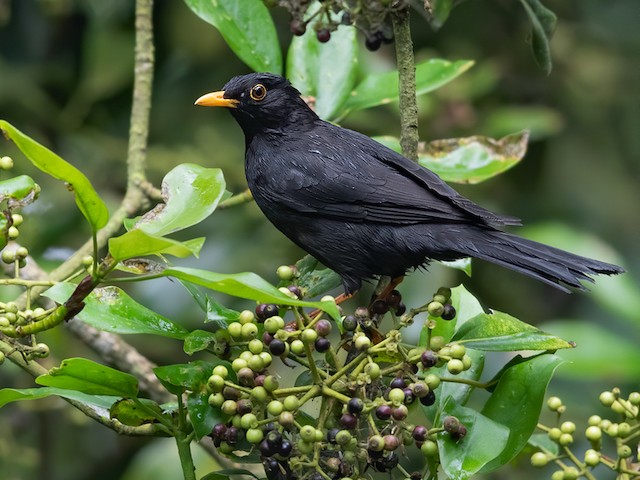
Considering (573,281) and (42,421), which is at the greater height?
(573,281)

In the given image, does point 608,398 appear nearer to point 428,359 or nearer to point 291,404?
point 428,359

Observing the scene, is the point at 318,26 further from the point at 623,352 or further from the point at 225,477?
the point at 623,352

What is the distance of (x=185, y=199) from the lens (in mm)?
2486

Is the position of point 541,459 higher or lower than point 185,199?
lower

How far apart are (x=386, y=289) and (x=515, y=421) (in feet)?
4.00

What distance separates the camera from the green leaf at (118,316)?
8.53 ft

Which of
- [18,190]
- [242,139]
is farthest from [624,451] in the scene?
[242,139]

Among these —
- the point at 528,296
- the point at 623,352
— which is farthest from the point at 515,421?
the point at 528,296

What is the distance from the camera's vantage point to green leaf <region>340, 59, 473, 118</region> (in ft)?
13.0

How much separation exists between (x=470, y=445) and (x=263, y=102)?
2087 mm

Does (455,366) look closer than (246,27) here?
Yes

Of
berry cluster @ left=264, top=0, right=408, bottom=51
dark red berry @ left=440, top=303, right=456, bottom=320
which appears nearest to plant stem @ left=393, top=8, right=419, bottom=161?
berry cluster @ left=264, top=0, right=408, bottom=51

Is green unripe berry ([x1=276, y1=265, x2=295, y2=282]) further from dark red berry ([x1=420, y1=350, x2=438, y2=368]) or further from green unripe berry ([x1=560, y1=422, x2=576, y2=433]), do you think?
green unripe berry ([x1=560, y1=422, x2=576, y2=433])

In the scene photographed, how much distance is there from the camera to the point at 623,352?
4336 mm
